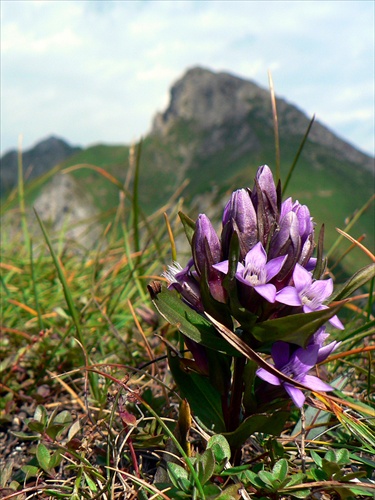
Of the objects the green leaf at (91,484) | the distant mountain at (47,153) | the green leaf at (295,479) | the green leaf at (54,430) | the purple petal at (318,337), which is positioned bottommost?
the green leaf at (91,484)

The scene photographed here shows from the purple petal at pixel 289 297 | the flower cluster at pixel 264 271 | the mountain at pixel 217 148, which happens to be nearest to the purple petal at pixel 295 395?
the flower cluster at pixel 264 271

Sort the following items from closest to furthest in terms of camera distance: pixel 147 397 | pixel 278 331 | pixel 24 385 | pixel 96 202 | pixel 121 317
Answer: pixel 278 331
pixel 147 397
pixel 24 385
pixel 121 317
pixel 96 202

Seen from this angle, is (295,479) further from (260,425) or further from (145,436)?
(145,436)

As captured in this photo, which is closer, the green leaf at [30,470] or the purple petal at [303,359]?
the purple petal at [303,359]

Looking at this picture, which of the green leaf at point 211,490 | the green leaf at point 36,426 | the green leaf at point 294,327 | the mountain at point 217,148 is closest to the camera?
the green leaf at point 294,327

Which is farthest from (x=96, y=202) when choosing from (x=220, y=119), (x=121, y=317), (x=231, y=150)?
(x=121, y=317)

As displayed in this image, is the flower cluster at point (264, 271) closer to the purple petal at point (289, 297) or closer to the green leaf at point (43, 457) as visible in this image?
the purple petal at point (289, 297)

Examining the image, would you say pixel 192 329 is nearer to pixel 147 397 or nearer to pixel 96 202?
pixel 147 397
